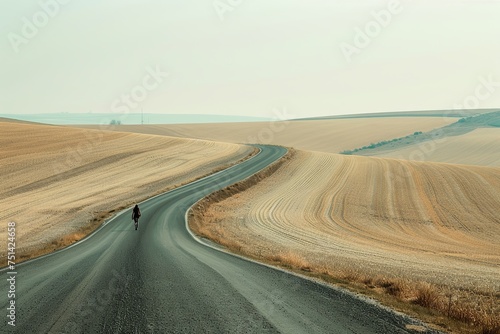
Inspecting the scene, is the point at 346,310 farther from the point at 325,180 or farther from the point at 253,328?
the point at 325,180

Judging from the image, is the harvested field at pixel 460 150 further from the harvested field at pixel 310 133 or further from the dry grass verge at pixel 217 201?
the dry grass verge at pixel 217 201

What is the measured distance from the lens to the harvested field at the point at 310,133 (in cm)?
13212

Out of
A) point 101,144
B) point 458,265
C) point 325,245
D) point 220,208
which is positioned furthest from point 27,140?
point 458,265

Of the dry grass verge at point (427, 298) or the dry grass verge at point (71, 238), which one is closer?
the dry grass verge at point (427, 298)

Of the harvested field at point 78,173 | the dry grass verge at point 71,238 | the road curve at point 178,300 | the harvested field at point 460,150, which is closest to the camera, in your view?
the road curve at point 178,300

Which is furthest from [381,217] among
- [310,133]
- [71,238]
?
[310,133]

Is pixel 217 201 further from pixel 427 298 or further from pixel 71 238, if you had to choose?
pixel 427 298

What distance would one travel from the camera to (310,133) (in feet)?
497

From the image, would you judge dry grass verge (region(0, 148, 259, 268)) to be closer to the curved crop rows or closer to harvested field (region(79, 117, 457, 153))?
the curved crop rows

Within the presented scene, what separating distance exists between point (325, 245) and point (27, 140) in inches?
2410

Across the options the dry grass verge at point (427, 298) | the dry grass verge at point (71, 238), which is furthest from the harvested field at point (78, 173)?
the dry grass verge at point (427, 298)

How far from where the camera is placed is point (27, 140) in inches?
2842

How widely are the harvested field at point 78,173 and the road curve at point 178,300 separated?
9647 mm

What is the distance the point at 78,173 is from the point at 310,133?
103433 mm
